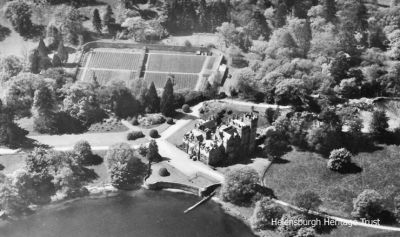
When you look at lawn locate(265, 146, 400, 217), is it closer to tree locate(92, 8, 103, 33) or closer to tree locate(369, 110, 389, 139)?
tree locate(369, 110, 389, 139)

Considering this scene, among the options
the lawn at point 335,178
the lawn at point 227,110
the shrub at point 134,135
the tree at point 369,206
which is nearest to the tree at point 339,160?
the lawn at point 335,178

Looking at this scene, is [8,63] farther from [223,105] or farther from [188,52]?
[223,105]

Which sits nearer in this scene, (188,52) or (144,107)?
(144,107)

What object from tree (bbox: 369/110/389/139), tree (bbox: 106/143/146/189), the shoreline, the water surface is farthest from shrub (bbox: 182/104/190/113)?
tree (bbox: 369/110/389/139)

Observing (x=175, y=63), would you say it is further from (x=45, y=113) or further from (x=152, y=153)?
(x=152, y=153)

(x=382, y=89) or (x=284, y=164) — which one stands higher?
(x=382, y=89)

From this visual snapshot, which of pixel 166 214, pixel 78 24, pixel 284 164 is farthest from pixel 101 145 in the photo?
pixel 78 24
